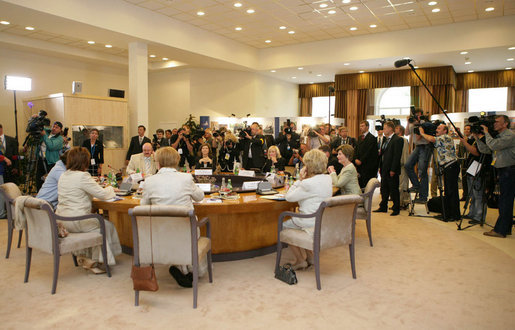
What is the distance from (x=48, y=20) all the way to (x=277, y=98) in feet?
29.0

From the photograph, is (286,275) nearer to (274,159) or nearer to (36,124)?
(274,159)

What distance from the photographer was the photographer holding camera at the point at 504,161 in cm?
493

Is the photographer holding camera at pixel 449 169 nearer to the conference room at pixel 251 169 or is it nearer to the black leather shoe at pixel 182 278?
the conference room at pixel 251 169

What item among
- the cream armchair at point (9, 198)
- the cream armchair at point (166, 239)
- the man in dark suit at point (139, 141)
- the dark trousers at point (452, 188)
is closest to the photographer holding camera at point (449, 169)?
the dark trousers at point (452, 188)

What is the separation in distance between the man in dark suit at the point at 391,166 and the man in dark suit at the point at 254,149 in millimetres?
2406

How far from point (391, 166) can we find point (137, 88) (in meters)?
5.96

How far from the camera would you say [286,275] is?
3.54 metres

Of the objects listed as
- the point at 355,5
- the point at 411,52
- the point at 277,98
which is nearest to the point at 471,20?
the point at 411,52

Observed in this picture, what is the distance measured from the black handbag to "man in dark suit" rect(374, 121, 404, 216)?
3.58 meters

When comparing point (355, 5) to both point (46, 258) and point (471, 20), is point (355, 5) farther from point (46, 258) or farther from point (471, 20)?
point (46, 258)

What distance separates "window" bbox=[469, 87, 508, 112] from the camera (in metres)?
13.6

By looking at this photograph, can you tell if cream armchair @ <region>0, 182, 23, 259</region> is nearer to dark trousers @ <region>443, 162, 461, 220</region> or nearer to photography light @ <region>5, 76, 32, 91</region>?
photography light @ <region>5, 76, 32, 91</region>

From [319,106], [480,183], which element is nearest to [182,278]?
[480,183]

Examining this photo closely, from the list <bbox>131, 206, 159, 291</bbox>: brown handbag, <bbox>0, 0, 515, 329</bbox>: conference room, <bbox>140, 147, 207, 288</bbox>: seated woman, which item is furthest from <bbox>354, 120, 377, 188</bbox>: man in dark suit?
<bbox>131, 206, 159, 291</bbox>: brown handbag
